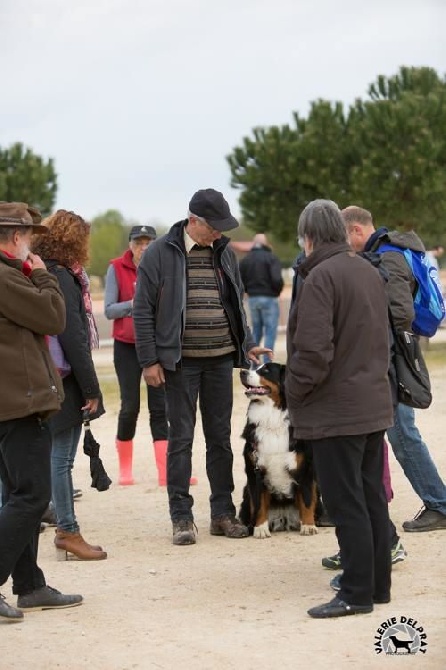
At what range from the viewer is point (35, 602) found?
644 centimetres

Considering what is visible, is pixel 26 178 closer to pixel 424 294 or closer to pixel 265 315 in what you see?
pixel 265 315

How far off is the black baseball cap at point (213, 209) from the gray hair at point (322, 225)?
1833 millimetres

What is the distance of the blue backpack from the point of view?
747 centimetres

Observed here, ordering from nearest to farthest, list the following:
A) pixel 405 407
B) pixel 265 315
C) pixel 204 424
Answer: pixel 405 407, pixel 204 424, pixel 265 315

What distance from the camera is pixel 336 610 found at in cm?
604

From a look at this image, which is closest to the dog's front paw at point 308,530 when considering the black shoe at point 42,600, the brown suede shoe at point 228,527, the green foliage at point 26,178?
the brown suede shoe at point 228,527

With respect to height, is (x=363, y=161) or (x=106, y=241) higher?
(x=106, y=241)

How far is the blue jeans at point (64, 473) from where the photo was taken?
7.55 metres

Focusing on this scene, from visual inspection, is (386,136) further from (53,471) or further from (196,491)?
(53,471)

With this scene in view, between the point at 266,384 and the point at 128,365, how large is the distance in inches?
83.5

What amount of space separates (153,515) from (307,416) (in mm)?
3270

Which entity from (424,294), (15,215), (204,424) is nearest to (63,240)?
(15,215)

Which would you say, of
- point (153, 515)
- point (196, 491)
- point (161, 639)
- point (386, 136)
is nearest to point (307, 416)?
point (161, 639)

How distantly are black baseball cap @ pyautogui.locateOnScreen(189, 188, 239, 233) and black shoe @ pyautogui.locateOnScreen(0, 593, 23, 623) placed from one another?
2.78m
